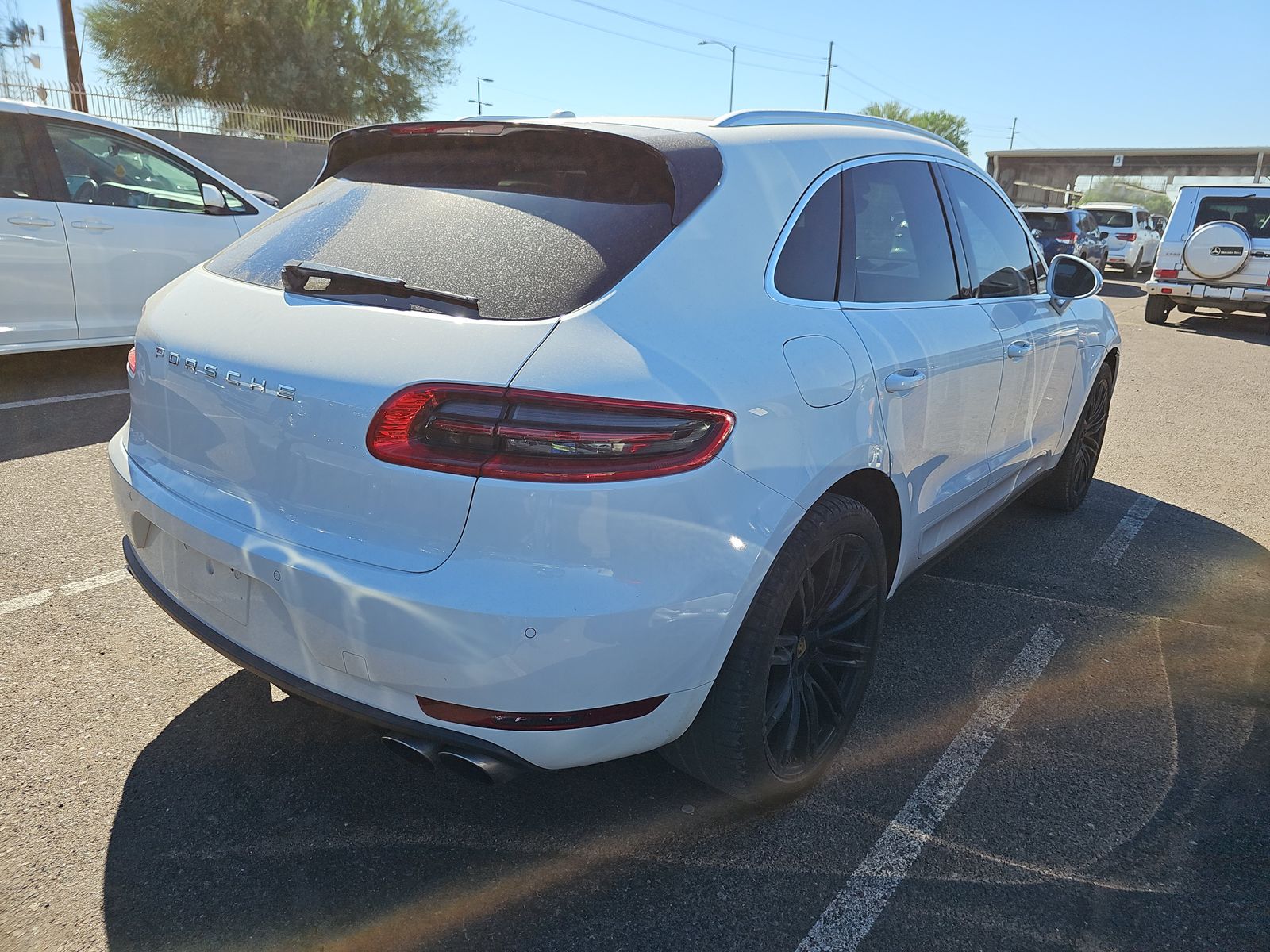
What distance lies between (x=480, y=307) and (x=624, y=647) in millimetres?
750

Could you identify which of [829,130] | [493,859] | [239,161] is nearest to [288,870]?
[493,859]

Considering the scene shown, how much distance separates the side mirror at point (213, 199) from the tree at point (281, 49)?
25.3m

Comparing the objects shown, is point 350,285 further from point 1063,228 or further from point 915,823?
point 1063,228

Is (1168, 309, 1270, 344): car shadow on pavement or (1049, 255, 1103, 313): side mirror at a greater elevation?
(1049, 255, 1103, 313): side mirror

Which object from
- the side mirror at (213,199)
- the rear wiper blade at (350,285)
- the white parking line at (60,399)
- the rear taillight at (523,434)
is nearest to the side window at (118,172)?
the side mirror at (213,199)

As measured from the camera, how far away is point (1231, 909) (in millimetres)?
2289

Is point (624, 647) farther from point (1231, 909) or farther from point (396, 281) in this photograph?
point (1231, 909)

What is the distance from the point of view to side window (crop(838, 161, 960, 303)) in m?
2.72

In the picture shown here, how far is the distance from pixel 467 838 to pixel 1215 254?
563 inches

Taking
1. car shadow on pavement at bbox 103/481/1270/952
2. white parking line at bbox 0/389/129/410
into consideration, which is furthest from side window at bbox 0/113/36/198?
car shadow on pavement at bbox 103/481/1270/952

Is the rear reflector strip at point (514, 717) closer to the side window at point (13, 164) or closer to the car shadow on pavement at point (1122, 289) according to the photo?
the side window at point (13, 164)

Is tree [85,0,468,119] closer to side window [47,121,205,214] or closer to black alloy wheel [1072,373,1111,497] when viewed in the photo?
side window [47,121,205,214]

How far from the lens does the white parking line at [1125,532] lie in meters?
4.57

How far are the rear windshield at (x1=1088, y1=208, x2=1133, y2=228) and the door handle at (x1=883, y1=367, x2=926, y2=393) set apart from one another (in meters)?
23.9
